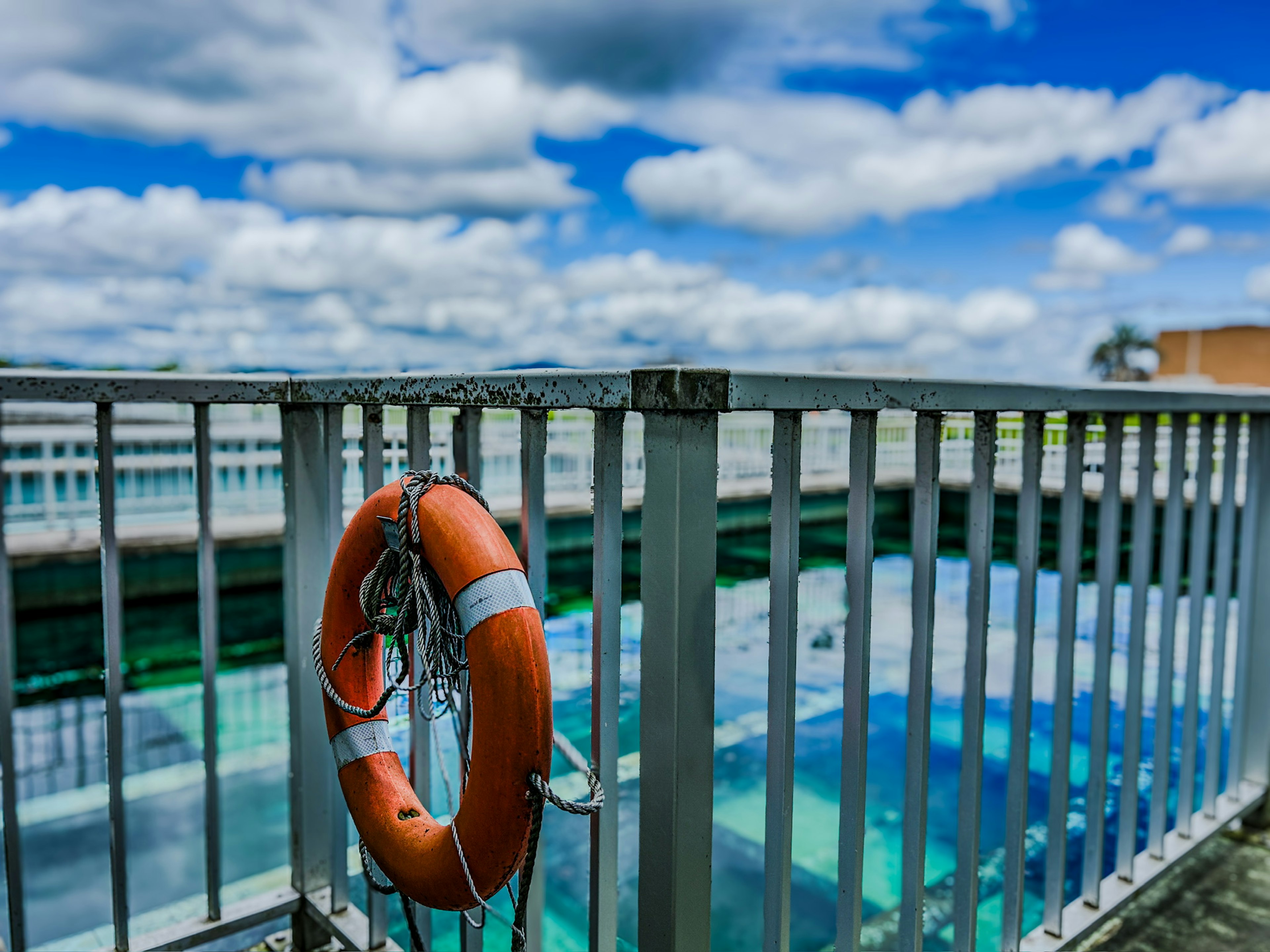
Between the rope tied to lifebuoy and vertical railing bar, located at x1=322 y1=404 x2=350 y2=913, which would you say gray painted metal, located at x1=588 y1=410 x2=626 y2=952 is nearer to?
the rope tied to lifebuoy

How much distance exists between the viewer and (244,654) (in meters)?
7.02

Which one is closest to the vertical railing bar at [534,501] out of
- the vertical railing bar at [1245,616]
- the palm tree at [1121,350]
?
the vertical railing bar at [1245,616]

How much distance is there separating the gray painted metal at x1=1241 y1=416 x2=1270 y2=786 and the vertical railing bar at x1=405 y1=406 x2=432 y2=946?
189 cm

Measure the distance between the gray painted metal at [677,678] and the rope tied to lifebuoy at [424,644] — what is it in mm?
100

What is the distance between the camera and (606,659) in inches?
37.3

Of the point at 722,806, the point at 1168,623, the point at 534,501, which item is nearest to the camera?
the point at 534,501

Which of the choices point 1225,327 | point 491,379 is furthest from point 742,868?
point 1225,327

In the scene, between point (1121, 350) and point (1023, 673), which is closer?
point (1023, 673)

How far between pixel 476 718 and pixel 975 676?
30.1 inches

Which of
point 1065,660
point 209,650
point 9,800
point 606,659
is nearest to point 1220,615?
point 1065,660

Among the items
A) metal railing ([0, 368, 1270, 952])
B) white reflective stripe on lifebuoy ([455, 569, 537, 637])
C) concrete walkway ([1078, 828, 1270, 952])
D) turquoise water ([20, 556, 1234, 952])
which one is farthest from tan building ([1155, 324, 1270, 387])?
white reflective stripe on lifebuoy ([455, 569, 537, 637])

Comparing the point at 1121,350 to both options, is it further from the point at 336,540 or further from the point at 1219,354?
the point at 336,540

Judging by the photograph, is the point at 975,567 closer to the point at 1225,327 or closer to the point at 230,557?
the point at 230,557

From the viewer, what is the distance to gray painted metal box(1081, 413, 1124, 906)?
4.73 ft
